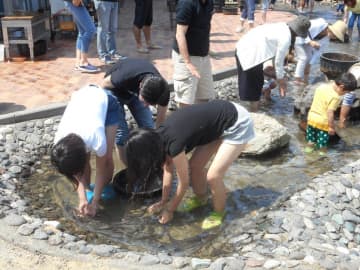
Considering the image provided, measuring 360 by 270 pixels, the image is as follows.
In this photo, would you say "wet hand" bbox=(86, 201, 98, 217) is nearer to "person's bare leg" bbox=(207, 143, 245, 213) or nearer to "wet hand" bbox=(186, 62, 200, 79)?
"person's bare leg" bbox=(207, 143, 245, 213)

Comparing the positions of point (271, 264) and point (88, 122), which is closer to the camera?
point (271, 264)

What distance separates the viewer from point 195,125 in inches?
139

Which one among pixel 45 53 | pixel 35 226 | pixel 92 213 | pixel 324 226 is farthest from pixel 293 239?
pixel 45 53

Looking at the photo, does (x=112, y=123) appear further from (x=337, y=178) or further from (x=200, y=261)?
→ (x=337, y=178)

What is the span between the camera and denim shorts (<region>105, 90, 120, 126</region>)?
12.9 feet

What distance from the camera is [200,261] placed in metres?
3.32

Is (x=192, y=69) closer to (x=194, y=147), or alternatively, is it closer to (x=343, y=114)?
(x=194, y=147)

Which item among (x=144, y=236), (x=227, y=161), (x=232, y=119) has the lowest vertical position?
(x=144, y=236)

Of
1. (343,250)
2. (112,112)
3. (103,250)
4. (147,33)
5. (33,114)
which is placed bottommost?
(343,250)

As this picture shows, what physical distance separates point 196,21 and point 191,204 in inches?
69.6

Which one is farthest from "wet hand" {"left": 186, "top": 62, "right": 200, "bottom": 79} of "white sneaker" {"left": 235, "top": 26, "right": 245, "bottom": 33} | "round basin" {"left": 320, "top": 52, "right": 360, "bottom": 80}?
"white sneaker" {"left": 235, "top": 26, "right": 245, "bottom": 33}

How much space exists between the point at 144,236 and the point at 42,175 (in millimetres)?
1423

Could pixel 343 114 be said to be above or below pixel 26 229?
above

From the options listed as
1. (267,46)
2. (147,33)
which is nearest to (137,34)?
(147,33)
